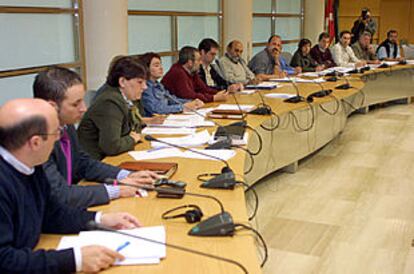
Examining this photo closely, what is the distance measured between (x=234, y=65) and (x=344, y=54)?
111 inches

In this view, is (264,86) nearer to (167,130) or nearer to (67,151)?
(167,130)

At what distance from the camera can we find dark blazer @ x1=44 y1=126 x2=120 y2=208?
6.15 ft

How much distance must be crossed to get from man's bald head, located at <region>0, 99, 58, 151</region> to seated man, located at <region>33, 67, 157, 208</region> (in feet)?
1.51

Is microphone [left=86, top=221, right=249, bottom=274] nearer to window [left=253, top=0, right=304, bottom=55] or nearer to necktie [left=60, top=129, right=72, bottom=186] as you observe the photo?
necktie [left=60, top=129, right=72, bottom=186]

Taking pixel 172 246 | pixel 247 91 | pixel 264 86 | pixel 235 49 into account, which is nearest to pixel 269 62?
pixel 235 49

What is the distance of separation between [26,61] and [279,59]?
10.8ft

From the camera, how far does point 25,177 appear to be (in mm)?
1463

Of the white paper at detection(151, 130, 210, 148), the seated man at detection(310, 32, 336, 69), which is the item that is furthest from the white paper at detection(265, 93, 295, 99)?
the seated man at detection(310, 32, 336, 69)

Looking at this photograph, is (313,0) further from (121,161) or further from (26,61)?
(121,161)

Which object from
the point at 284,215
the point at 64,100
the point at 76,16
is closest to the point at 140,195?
the point at 64,100

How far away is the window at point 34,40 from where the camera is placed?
3934 millimetres

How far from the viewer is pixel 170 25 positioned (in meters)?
6.28

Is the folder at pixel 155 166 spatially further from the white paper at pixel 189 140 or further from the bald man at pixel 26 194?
the bald man at pixel 26 194

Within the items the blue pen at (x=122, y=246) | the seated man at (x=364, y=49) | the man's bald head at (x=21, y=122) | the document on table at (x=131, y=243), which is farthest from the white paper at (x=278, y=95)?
the seated man at (x=364, y=49)
